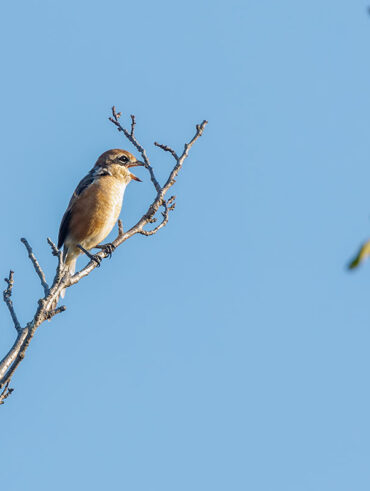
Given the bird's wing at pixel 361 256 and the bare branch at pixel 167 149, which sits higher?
the bare branch at pixel 167 149

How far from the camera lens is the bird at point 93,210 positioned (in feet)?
30.1

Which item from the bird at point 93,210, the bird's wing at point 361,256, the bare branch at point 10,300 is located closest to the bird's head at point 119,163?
the bird at point 93,210

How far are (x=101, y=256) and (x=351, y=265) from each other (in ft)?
21.3

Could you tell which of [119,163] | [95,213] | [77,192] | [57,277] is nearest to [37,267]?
[57,277]

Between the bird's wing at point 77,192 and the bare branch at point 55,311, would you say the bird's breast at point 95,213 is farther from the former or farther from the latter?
the bare branch at point 55,311

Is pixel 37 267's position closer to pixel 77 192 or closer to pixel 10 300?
pixel 10 300

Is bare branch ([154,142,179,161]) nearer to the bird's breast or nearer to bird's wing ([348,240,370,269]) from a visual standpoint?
the bird's breast

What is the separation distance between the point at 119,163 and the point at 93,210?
1.08m

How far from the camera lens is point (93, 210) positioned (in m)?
9.21

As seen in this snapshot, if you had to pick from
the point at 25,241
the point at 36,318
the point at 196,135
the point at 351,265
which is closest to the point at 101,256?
the point at 196,135

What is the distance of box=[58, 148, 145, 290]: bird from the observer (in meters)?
9.19

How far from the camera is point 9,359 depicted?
457 cm

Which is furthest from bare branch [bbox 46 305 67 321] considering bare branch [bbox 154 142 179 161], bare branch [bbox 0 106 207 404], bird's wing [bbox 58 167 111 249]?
bird's wing [bbox 58 167 111 249]

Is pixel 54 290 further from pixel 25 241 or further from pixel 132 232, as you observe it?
pixel 132 232
